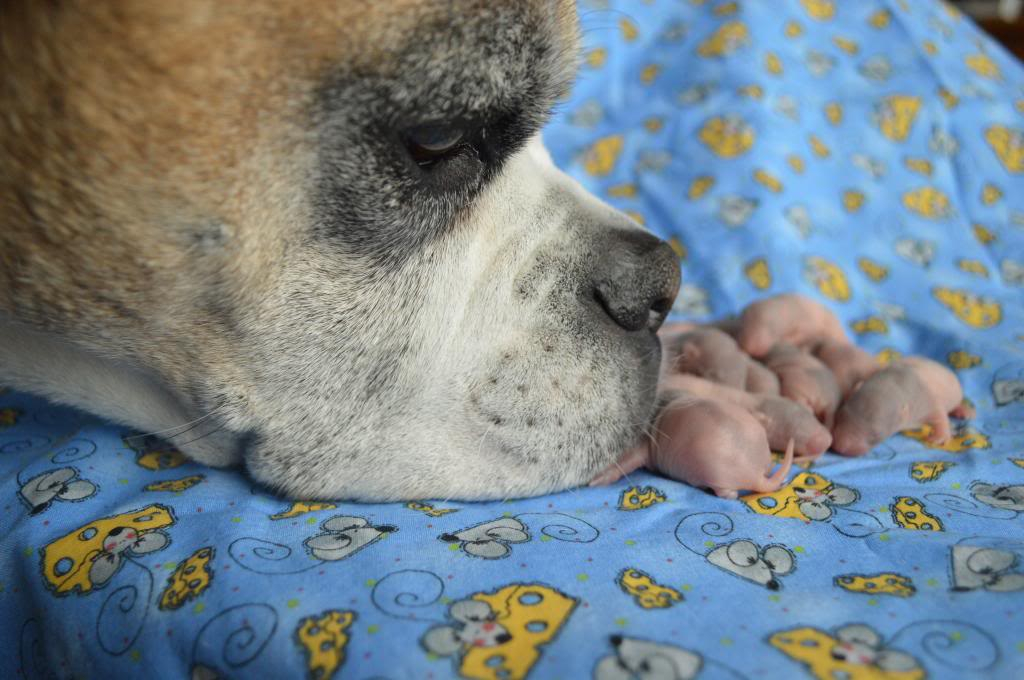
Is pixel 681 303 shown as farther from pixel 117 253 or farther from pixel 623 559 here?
pixel 117 253

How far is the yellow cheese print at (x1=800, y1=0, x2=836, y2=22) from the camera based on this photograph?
2996 mm

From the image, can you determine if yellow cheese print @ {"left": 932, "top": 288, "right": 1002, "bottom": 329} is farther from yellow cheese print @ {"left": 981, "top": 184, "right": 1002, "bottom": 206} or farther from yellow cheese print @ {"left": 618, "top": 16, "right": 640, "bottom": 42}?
yellow cheese print @ {"left": 618, "top": 16, "right": 640, "bottom": 42}

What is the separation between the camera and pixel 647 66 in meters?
2.91

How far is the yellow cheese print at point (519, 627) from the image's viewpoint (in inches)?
32.4

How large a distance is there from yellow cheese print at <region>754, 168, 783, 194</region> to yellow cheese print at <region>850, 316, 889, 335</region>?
0.46 m

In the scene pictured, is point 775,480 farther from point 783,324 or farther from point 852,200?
point 852,200

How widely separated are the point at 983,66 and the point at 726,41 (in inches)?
38.9

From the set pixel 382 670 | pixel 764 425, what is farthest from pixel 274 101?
pixel 764 425

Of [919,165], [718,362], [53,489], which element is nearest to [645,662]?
[53,489]

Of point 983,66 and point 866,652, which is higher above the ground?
point 983,66

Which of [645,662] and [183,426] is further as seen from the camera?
[183,426]

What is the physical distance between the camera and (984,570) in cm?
101

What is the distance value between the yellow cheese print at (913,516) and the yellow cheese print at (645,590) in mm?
431

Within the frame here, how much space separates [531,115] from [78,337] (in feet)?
2.24
